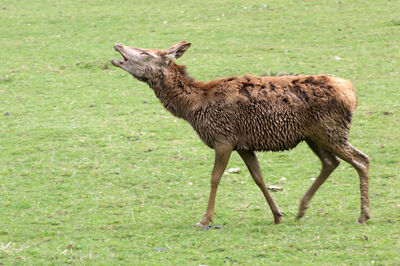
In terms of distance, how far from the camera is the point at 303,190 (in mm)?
8922

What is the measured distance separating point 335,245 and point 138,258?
195 centimetres

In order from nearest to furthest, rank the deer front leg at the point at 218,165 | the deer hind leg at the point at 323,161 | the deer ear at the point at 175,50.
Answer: the deer front leg at the point at 218,165 → the deer hind leg at the point at 323,161 → the deer ear at the point at 175,50

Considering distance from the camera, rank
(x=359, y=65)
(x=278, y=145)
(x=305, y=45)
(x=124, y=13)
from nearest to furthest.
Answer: (x=278, y=145), (x=359, y=65), (x=305, y=45), (x=124, y=13)

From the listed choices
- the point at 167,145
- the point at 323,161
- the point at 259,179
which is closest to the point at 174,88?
the point at 259,179

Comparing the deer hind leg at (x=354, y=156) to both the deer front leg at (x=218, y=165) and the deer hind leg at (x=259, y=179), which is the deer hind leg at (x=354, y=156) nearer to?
the deer hind leg at (x=259, y=179)

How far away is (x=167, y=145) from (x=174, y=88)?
2725 millimetres

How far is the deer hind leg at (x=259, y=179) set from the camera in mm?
7805

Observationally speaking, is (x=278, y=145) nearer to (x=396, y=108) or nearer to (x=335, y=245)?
(x=335, y=245)

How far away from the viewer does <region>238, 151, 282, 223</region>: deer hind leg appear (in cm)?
780

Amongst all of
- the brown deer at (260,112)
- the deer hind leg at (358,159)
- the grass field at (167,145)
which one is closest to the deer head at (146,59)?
the brown deer at (260,112)

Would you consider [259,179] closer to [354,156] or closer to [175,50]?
[354,156]

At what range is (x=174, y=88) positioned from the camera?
8258mm

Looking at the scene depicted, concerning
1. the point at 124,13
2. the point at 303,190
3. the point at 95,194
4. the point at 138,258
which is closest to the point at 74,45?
the point at 124,13

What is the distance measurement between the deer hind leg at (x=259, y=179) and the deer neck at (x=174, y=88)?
Answer: 905 millimetres
